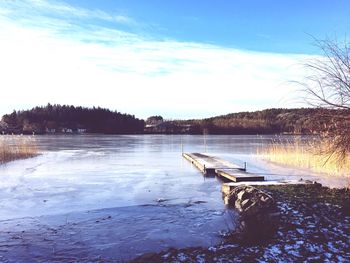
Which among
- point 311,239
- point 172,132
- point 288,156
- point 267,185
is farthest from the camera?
point 172,132

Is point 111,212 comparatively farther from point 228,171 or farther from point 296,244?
point 228,171

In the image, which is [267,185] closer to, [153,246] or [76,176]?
[153,246]

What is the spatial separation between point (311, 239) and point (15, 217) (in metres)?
6.07

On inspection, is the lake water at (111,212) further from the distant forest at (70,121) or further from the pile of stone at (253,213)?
the distant forest at (70,121)

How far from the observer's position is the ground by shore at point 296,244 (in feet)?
18.8

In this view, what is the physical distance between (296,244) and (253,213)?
227cm

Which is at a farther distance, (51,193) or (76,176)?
(76,176)

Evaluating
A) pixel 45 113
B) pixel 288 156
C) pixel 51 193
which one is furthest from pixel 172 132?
pixel 51 193

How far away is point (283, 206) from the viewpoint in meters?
8.79

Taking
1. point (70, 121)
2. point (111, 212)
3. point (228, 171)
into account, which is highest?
point (70, 121)

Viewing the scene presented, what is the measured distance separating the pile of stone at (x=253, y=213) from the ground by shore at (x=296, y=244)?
19 centimetres

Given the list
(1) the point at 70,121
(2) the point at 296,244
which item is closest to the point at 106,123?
(1) the point at 70,121

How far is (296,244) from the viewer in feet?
20.6

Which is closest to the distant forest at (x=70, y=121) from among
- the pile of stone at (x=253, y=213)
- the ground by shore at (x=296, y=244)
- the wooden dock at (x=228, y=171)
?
the wooden dock at (x=228, y=171)
